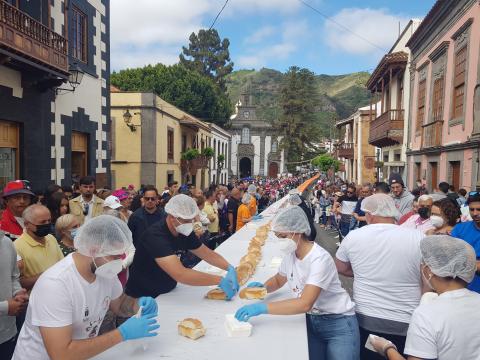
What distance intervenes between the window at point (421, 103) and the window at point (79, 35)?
40.8ft

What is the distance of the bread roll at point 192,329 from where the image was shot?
2.37m

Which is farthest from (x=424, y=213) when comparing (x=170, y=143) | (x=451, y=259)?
(x=170, y=143)

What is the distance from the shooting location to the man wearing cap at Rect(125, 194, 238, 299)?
2.82 meters

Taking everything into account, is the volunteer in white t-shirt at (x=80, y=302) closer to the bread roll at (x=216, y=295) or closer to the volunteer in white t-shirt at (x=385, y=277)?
the bread roll at (x=216, y=295)

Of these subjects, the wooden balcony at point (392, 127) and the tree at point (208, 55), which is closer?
the wooden balcony at point (392, 127)

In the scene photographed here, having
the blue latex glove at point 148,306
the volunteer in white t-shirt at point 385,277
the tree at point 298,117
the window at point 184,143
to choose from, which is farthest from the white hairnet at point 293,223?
the tree at point 298,117

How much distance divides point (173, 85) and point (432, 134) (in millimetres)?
25166

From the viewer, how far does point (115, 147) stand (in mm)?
18531

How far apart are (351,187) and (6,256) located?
827 centimetres

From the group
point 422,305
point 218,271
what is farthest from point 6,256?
point 422,305

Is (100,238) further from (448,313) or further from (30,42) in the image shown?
(30,42)

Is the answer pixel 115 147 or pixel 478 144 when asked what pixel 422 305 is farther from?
pixel 115 147

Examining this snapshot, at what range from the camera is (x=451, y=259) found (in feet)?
6.13

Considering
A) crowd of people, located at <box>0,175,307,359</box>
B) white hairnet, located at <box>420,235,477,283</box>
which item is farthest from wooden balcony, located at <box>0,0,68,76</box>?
white hairnet, located at <box>420,235,477,283</box>
